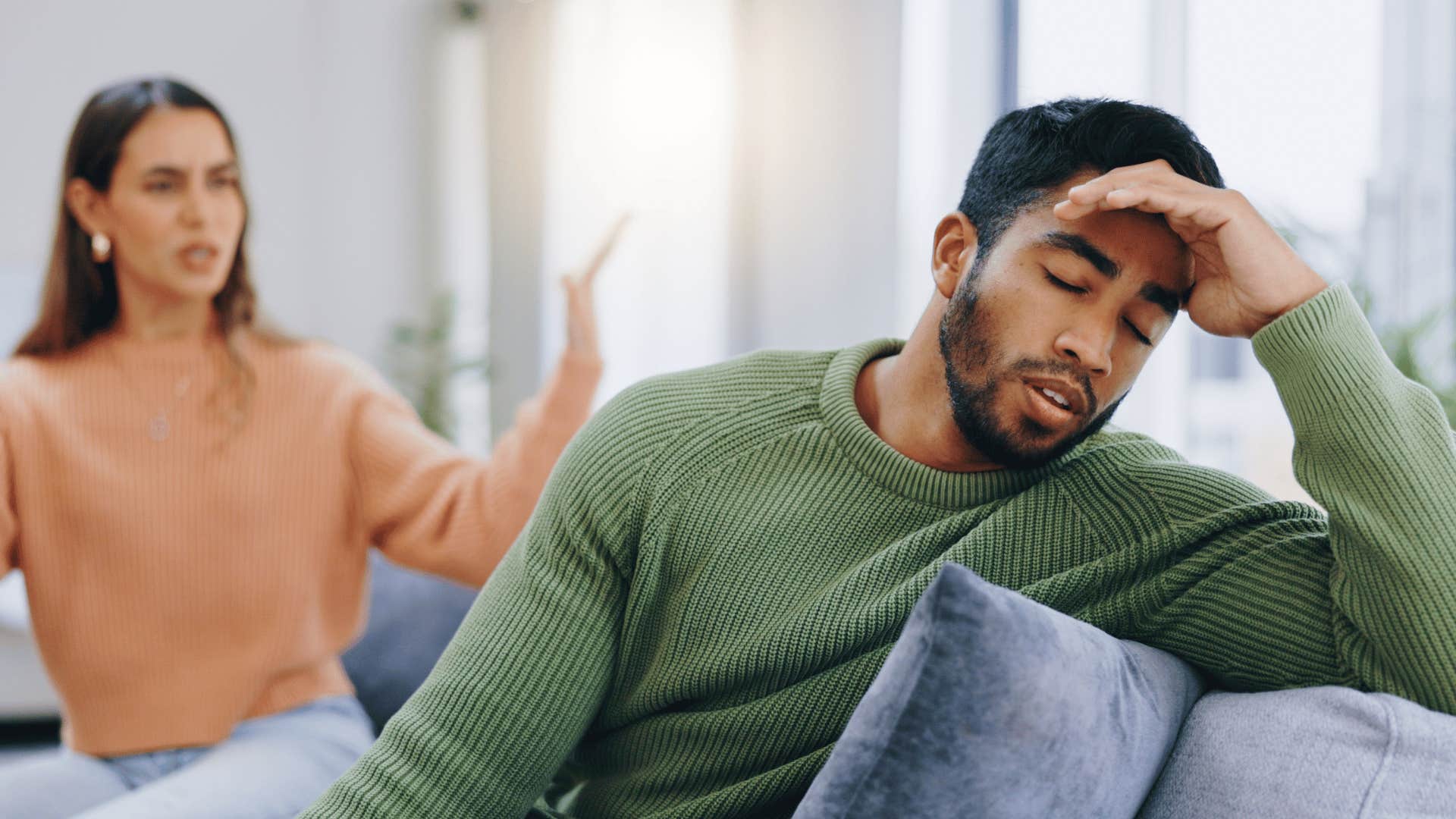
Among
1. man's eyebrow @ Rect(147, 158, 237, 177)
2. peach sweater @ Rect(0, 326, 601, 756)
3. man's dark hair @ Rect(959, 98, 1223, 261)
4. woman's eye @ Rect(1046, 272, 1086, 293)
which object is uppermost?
man's dark hair @ Rect(959, 98, 1223, 261)

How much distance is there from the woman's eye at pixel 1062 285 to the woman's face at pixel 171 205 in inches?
53.4

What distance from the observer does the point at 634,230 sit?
12.4ft

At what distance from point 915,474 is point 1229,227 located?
36 centimetres

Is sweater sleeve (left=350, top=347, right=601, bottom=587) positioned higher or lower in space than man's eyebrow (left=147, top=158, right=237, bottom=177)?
lower

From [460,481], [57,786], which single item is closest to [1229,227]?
[460,481]

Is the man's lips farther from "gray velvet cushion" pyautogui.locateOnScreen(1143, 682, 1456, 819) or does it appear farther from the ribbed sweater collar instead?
"gray velvet cushion" pyautogui.locateOnScreen(1143, 682, 1456, 819)

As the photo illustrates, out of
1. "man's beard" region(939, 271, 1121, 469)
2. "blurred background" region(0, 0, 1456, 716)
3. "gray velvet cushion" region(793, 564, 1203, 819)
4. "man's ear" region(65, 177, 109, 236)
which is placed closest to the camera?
"gray velvet cushion" region(793, 564, 1203, 819)

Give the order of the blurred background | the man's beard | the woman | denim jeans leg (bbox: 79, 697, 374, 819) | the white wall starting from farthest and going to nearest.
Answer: the white wall → the blurred background → the woman → denim jeans leg (bbox: 79, 697, 374, 819) → the man's beard

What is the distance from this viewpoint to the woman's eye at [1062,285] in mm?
1091

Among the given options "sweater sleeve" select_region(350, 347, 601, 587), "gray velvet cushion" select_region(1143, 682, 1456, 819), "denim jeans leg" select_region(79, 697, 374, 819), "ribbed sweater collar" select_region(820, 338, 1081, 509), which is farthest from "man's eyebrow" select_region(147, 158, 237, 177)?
"gray velvet cushion" select_region(1143, 682, 1456, 819)

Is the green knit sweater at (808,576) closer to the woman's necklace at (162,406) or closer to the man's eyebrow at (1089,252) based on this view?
the man's eyebrow at (1089,252)

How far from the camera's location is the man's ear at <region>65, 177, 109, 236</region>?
194 centimetres

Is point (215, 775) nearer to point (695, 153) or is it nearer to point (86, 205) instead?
point (86, 205)

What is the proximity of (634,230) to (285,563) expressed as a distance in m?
2.06
